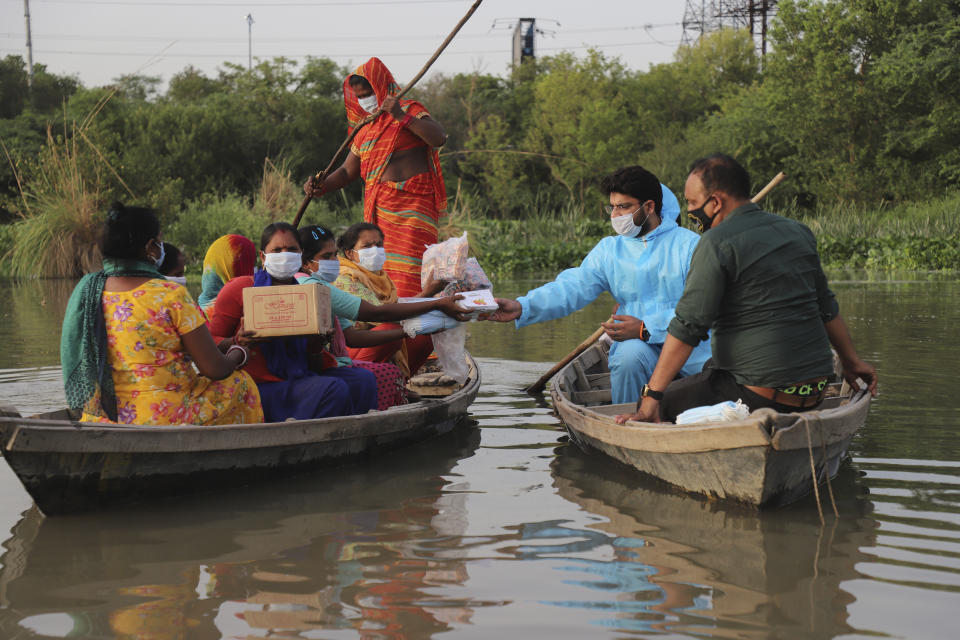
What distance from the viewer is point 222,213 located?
20.8m

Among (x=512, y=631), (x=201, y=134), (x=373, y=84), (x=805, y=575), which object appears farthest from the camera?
(x=201, y=134)

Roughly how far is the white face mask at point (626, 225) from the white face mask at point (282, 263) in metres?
1.56

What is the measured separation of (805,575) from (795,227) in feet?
4.53

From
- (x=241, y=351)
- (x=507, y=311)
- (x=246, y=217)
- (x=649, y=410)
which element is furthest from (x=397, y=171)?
(x=246, y=217)

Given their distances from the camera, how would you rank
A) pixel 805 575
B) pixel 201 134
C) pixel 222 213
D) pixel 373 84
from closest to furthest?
pixel 805 575 → pixel 373 84 → pixel 222 213 → pixel 201 134

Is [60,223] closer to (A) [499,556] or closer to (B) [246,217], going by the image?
(B) [246,217]

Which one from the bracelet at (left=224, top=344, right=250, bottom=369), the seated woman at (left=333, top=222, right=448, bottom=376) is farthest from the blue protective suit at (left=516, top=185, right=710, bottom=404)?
the bracelet at (left=224, top=344, right=250, bottom=369)

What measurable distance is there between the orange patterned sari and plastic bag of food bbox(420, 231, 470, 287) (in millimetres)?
1079

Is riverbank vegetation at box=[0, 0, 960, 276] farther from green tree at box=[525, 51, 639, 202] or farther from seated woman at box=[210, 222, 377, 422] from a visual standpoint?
seated woman at box=[210, 222, 377, 422]

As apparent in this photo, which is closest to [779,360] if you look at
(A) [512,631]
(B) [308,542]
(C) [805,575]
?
(C) [805,575]

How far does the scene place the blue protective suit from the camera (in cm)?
500

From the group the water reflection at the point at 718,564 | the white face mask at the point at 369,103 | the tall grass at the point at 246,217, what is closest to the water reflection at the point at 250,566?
the water reflection at the point at 718,564

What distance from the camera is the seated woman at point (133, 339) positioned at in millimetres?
3977

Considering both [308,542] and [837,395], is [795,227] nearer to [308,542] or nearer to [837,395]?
[837,395]
